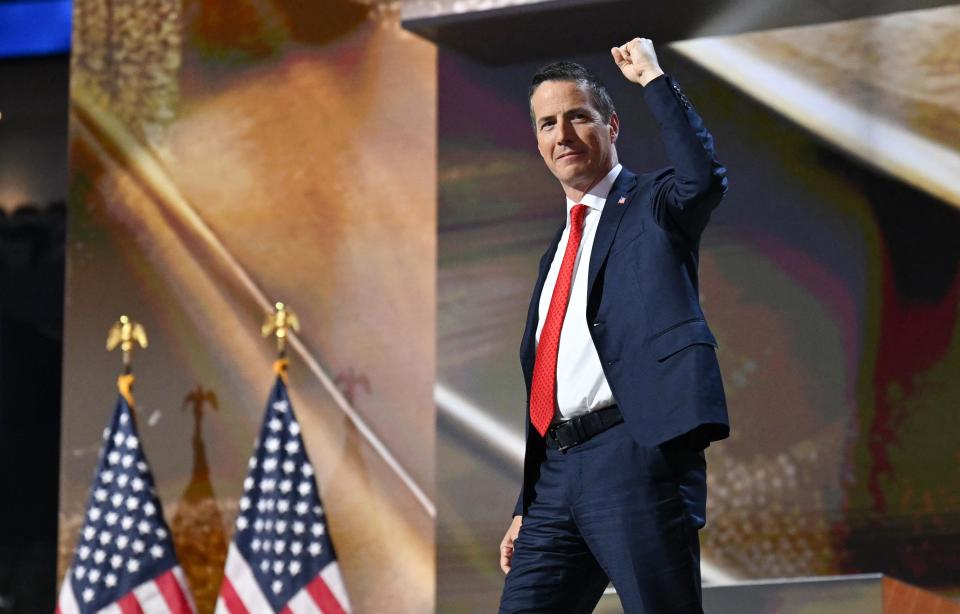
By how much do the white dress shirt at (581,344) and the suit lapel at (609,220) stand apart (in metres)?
0.03

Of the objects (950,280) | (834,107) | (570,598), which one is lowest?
(570,598)

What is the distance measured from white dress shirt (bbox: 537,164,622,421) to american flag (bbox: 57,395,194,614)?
7.98 feet

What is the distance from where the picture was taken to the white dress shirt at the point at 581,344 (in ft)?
8.98

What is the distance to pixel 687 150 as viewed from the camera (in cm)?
252

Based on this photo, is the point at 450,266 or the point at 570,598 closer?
the point at 570,598

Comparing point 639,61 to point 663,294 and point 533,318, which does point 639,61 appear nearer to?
point 663,294

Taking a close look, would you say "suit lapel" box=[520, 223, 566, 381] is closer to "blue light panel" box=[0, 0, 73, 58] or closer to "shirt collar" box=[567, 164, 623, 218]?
"shirt collar" box=[567, 164, 623, 218]

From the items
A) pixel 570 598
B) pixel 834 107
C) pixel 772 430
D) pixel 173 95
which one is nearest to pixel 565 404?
pixel 570 598

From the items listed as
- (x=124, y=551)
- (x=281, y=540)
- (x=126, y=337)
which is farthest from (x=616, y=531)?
(x=126, y=337)

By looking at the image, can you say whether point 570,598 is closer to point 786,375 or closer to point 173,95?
point 786,375

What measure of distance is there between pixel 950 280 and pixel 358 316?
6.81 ft

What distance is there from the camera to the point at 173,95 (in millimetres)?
5391

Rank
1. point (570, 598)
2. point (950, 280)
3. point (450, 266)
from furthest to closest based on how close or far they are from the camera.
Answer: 1. point (450, 266)
2. point (950, 280)
3. point (570, 598)

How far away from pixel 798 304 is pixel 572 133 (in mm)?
1929
